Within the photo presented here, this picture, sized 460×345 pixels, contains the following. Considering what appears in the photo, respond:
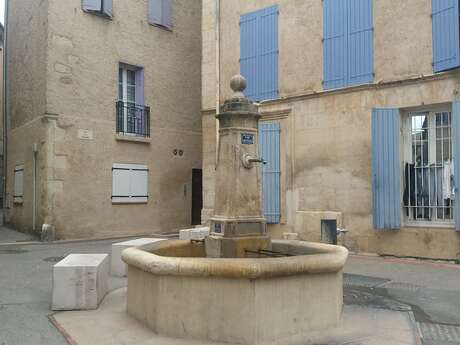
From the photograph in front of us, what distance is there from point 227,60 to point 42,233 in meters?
6.50

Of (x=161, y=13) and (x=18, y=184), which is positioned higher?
(x=161, y=13)

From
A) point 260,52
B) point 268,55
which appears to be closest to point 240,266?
point 268,55

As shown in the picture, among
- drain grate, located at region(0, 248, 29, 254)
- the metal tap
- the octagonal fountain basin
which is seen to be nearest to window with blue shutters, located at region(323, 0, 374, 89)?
the metal tap

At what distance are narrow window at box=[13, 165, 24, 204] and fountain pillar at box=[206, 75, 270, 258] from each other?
1101 cm

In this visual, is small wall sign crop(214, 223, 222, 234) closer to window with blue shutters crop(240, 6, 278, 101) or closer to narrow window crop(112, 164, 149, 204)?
window with blue shutters crop(240, 6, 278, 101)

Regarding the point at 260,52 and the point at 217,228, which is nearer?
the point at 217,228

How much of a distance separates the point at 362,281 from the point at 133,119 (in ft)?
31.0

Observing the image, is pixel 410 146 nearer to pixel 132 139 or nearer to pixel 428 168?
pixel 428 168

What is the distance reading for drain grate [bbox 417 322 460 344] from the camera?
4.67 meters

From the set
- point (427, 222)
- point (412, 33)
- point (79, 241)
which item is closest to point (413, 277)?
point (427, 222)

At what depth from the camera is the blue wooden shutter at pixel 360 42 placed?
10070 mm

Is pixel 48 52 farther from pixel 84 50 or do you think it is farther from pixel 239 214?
pixel 239 214

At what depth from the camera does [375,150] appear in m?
9.80

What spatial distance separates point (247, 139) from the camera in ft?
18.6
